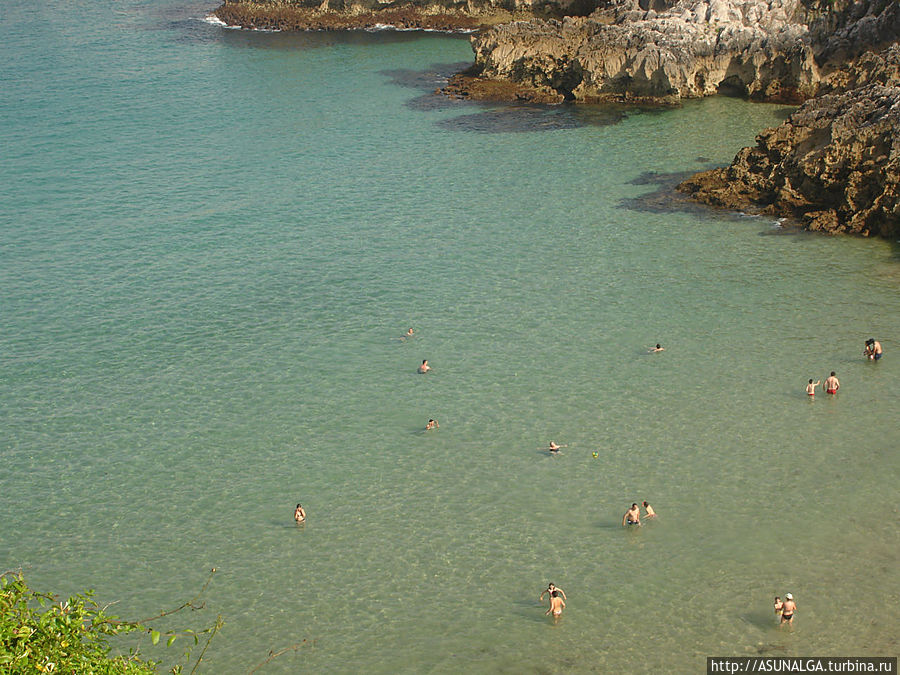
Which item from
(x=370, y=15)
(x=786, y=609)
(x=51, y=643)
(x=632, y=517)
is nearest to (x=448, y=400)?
(x=632, y=517)

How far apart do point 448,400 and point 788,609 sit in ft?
50.9

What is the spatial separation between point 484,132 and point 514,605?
4531cm

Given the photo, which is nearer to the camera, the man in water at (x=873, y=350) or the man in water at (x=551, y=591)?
the man in water at (x=551, y=591)

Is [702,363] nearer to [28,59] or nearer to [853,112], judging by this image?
[853,112]

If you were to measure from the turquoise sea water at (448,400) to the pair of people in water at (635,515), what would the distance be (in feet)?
2.16

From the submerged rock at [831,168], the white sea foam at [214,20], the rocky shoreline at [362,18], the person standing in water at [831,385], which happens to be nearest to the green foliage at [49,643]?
the person standing in water at [831,385]

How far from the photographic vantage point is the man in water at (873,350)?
118 feet

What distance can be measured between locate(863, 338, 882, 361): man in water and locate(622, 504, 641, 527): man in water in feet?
45.1

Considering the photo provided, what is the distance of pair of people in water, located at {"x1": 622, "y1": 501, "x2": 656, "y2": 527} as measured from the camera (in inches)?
1123

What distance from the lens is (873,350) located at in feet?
118

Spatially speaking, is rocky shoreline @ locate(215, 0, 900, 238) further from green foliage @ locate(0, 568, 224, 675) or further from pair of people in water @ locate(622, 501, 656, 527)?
green foliage @ locate(0, 568, 224, 675)

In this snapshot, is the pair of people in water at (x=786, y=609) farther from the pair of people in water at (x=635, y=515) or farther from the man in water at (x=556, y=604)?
the man in water at (x=556, y=604)

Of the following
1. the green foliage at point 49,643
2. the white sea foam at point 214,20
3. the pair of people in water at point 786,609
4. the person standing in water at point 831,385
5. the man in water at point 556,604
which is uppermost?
the white sea foam at point 214,20

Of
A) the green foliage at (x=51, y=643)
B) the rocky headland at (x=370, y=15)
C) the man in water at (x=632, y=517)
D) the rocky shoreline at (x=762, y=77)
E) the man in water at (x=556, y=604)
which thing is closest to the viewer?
the green foliage at (x=51, y=643)
